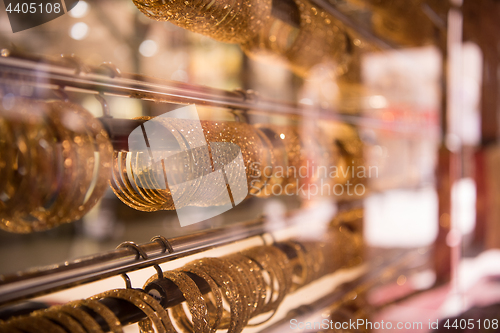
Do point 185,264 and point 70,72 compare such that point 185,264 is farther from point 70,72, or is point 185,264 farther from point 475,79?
point 475,79

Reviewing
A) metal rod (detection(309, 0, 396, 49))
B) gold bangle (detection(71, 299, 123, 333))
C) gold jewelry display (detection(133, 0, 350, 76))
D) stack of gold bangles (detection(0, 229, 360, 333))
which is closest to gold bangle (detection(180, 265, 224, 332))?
stack of gold bangles (detection(0, 229, 360, 333))

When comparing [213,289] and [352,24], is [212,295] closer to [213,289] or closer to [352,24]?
[213,289]

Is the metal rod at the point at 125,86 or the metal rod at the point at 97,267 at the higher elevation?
the metal rod at the point at 125,86

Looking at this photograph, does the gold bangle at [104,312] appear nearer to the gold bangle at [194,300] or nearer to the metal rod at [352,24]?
the gold bangle at [194,300]

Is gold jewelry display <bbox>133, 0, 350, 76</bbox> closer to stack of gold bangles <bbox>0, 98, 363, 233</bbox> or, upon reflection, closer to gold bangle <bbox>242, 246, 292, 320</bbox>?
stack of gold bangles <bbox>0, 98, 363, 233</bbox>

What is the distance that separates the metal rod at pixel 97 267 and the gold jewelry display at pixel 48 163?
0.04 meters

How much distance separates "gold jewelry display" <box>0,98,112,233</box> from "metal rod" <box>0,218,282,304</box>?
0.04 m

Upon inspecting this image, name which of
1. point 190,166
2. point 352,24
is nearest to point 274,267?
point 190,166

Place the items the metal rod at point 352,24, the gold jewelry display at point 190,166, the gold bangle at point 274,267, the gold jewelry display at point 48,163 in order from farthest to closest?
1. the metal rod at point 352,24
2. the gold bangle at point 274,267
3. the gold jewelry display at point 190,166
4. the gold jewelry display at point 48,163

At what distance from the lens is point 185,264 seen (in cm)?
47

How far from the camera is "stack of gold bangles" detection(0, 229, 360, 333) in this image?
33 cm

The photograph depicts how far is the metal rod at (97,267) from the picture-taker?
12.7 inches

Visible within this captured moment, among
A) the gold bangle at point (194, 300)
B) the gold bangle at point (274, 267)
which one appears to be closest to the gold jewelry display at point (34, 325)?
the gold bangle at point (194, 300)

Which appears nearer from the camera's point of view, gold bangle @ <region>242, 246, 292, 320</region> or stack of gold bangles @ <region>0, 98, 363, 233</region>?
stack of gold bangles @ <region>0, 98, 363, 233</region>
